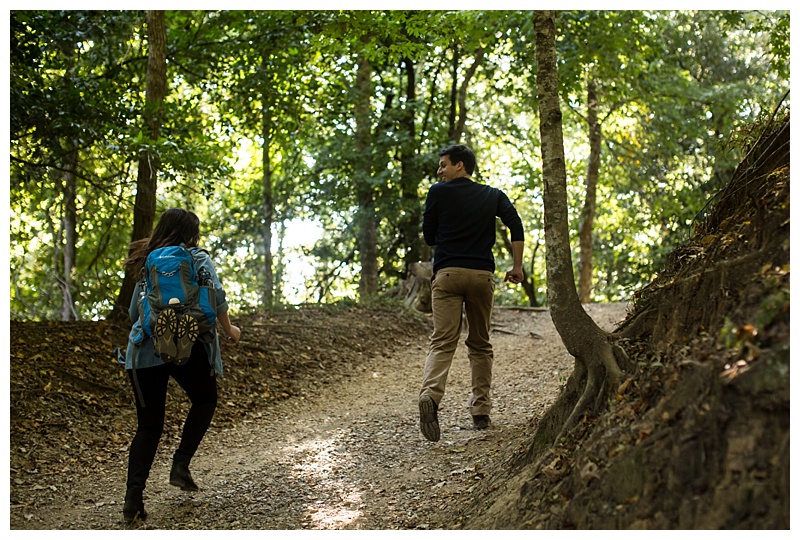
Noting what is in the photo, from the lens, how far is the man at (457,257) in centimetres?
550

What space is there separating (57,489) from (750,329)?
16.1 feet

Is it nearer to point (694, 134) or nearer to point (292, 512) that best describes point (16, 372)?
point (292, 512)

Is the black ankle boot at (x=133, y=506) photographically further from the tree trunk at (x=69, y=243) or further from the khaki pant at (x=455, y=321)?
the tree trunk at (x=69, y=243)

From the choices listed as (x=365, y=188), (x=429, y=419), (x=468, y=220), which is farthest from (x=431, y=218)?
(x=365, y=188)

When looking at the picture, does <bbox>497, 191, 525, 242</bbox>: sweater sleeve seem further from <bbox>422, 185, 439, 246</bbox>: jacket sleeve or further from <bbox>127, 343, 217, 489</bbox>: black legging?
<bbox>127, 343, 217, 489</bbox>: black legging

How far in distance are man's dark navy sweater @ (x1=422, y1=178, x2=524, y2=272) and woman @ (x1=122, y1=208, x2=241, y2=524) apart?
6.32 feet

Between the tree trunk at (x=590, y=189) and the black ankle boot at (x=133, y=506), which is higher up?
the tree trunk at (x=590, y=189)

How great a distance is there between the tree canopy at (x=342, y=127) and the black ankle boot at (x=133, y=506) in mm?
3750

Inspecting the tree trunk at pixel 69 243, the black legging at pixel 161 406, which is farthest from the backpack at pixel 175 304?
the tree trunk at pixel 69 243

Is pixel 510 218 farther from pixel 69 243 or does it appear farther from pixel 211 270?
pixel 69 243

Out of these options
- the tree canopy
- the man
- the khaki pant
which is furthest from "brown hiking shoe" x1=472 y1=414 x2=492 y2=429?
the tree canopy

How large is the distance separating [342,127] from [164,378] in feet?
35.8

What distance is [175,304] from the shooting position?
4.34 metres
